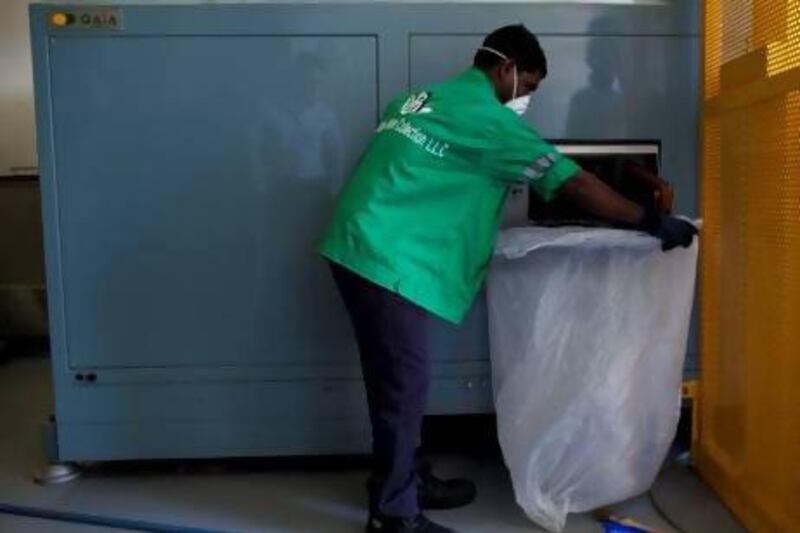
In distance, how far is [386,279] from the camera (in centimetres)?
166

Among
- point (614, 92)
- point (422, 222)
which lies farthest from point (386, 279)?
point (614, 92)

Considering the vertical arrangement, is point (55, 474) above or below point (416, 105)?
below

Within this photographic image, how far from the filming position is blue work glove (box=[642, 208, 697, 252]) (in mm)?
1680

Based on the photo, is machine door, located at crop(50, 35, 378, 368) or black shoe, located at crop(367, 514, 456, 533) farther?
machine door, located at crop(50, 35, 378, 368)

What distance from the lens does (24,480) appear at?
218 cm

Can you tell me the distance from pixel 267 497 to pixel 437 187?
988mm

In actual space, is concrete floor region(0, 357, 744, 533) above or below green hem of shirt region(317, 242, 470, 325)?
below

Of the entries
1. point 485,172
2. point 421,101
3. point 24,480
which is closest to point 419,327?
point 485,172

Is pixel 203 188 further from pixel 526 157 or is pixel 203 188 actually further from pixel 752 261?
pixel 752 261

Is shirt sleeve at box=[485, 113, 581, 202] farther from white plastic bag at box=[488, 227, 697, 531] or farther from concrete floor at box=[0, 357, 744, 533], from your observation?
concrete floor at box=[0, 357, 744, 533]

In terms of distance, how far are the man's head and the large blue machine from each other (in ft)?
1.03

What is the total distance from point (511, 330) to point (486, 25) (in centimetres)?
86

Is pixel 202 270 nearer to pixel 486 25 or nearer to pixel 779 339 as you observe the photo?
pixel 486 25

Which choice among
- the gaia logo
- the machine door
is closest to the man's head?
the gaia logo
